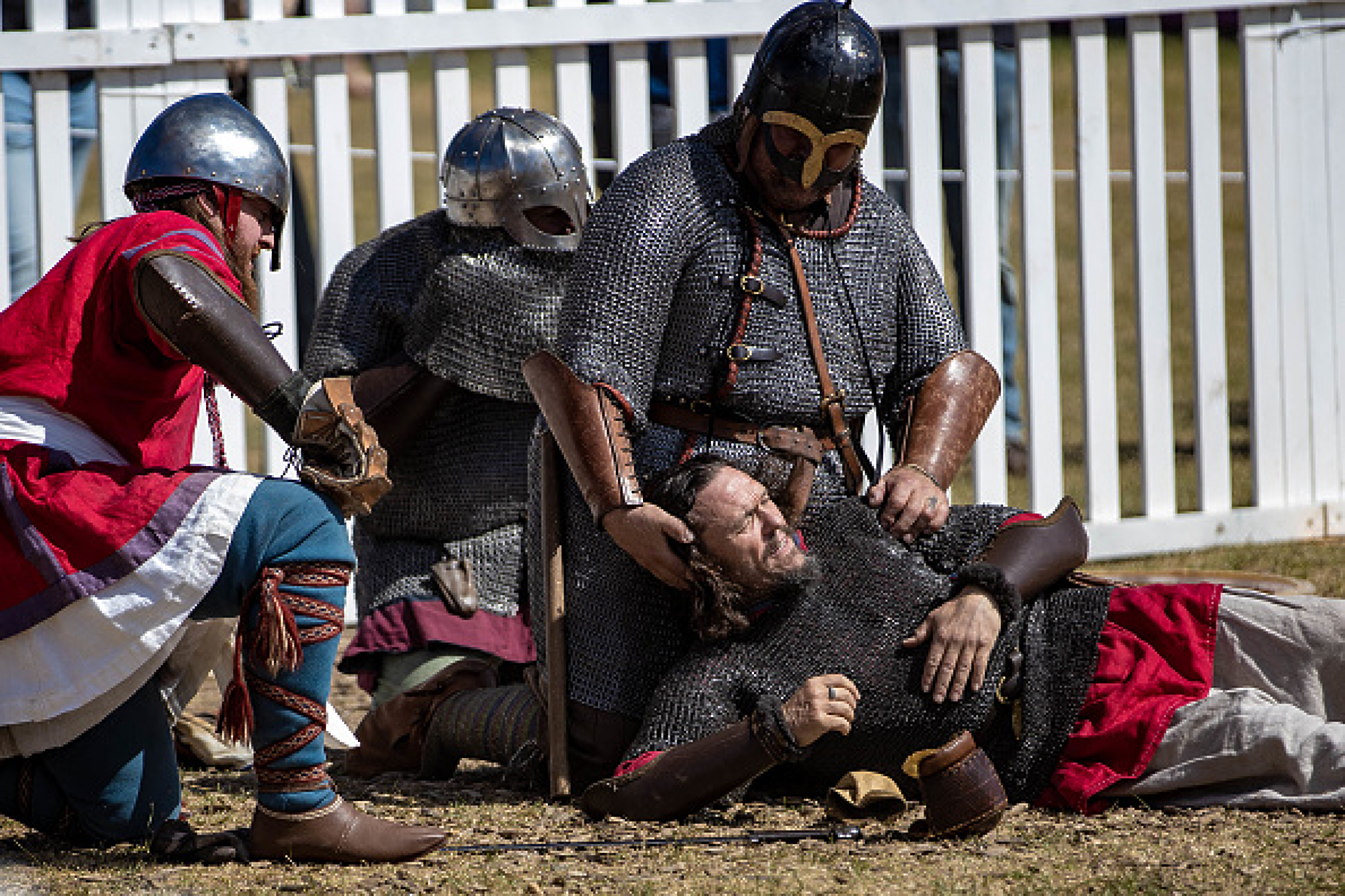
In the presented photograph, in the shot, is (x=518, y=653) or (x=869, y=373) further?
(x=518, y=653)

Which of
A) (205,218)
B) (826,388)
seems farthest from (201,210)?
(826,388)

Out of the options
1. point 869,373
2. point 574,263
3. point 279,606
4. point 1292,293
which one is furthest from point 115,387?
point 1292,293

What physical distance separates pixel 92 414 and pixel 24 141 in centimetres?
319

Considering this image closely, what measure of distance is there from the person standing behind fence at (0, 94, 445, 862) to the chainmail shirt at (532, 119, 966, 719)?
2.69 feet

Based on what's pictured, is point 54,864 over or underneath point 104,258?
underneath

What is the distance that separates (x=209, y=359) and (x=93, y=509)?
1.10 ft

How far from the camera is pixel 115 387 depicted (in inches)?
134

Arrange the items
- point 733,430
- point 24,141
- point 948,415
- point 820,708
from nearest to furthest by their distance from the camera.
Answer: point 820,708, point 733,430, point 948,415, point 24,141

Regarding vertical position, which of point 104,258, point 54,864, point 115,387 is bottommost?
point 54,864

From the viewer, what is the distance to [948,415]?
168 inches

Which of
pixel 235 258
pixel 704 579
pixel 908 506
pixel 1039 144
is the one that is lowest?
pixel 704 579

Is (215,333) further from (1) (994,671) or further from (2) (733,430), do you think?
(1) (994,671)

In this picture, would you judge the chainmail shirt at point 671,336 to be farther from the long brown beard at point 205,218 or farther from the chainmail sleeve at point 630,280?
the long brown beard at point 205,218

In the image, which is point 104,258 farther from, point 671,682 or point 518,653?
point 518,653
